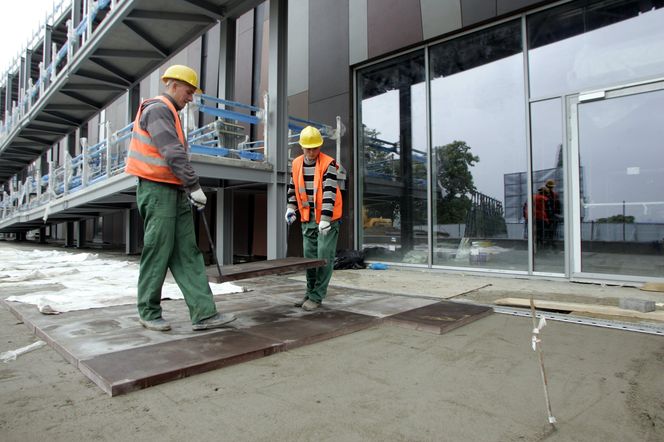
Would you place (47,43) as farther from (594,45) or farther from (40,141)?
(594,45)

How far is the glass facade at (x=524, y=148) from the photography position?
545 centimetres

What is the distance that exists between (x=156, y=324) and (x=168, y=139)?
1418 millimetres

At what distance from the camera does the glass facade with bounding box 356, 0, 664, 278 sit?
17.9 feet

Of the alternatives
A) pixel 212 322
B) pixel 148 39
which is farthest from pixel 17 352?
pixel 148 39

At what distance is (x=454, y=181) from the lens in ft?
23.8

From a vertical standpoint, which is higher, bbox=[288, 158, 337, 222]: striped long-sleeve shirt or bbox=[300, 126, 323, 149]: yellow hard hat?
bbox=[300, 126, 323, 149]: yellow hard hat

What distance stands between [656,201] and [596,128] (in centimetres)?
123

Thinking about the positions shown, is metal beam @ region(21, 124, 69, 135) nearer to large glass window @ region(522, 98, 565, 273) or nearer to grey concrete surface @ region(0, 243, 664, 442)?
grey concrete surface @ region(0, 243, 664, 442)

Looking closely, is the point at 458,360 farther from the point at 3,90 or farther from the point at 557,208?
the point at 3,90

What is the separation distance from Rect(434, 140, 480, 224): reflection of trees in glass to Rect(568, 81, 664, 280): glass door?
1.62m

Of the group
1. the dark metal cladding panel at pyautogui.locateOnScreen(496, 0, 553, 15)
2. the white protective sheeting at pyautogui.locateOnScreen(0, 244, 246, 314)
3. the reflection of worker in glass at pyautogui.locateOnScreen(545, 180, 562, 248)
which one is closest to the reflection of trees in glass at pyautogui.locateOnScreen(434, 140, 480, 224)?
the reflection of worker in glass at pyautogui.locateOnScreen(545, 180, 562, 248)

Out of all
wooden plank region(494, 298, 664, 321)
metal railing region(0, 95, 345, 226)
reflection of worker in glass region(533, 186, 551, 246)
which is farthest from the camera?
metal railing region(0, 95, 345, 226)

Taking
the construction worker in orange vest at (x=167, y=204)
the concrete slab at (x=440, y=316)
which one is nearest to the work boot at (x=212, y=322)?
the construction worker in orange vest at (x=167, y=204)

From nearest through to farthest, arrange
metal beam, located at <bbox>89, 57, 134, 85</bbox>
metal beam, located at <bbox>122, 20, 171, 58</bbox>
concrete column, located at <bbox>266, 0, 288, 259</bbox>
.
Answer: concrete column, located at <bbox>266, 0, 288, 259</bbox> < metal beam, located at <bbox>122, 20, 171, 58</bbox> < metal beam, located at <bbox>89, 57, 134, 85</bbox>
